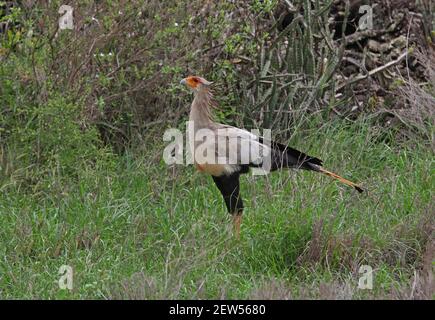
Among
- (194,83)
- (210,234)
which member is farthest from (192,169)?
(210,234)

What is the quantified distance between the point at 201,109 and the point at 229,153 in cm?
35

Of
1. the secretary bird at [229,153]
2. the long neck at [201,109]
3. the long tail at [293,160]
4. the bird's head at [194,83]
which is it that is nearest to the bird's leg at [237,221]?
the secretary bird at [229,153]

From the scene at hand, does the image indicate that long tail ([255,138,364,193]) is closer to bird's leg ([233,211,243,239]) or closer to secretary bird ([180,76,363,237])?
secretary bird ([180,76,363,237])

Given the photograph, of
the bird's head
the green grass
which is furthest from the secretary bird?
the green grass

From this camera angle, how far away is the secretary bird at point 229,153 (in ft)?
22.5

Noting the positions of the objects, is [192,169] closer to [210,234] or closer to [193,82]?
[193,82]

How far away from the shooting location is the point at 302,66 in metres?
8.88

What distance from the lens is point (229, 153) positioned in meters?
6.89

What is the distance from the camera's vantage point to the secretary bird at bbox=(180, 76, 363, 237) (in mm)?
6871

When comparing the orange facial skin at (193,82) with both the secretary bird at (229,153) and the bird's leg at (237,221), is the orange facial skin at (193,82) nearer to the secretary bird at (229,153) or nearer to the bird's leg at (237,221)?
the secretary bird at (229,153)

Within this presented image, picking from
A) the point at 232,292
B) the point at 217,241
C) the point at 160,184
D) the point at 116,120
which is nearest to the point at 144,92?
the point at 116,120

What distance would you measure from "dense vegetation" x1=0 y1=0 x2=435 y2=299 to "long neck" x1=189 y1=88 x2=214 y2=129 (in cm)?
64

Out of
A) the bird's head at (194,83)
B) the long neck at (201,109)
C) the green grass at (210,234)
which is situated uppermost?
the bird's head at (194,83)

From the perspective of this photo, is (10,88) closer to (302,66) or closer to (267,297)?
(302,66)
